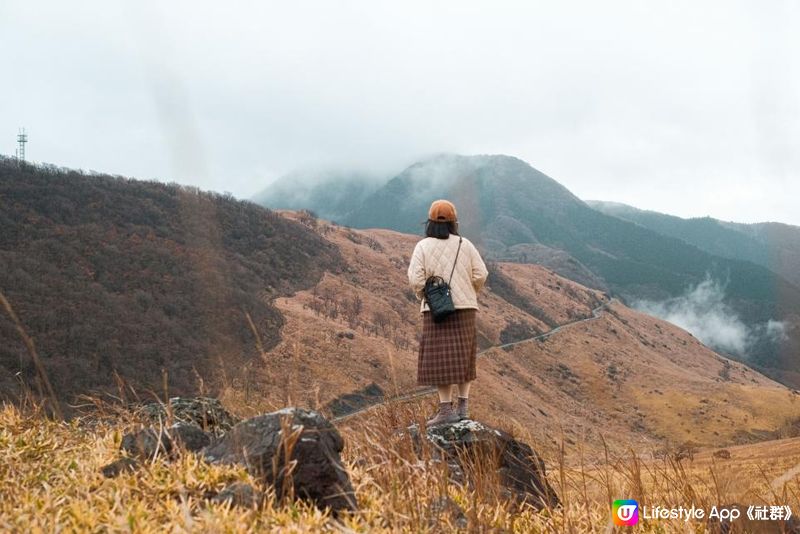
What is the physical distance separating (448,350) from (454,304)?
1.93 ft

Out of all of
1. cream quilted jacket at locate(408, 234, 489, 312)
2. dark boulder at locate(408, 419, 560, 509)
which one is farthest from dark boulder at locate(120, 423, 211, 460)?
cream quilted jacket at locate(408, 234, 489, 312)

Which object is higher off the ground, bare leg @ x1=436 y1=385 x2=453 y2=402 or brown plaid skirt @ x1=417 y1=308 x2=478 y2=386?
brown plaid skirt @ x1=417 y1=308 x2=478 y2=386

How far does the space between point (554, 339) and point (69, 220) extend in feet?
199

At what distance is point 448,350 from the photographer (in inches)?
304

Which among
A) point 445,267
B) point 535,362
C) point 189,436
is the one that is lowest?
point 535,362

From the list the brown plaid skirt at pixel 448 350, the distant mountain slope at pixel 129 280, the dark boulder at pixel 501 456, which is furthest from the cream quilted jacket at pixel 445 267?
the distant mountain slope at pixel 129 280

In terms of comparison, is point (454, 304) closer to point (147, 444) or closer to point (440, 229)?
point (440, 229)

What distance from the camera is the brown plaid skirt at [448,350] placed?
301 inches

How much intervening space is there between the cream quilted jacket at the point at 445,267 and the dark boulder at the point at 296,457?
4.06m

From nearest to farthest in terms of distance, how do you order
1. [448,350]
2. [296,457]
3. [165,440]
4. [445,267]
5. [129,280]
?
[296,457] < [165,440] < [448,350] < [445,267] < [129,280]

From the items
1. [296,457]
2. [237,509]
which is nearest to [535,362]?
[296,457]

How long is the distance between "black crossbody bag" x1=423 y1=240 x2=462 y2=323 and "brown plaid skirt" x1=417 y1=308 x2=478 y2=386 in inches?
5.7

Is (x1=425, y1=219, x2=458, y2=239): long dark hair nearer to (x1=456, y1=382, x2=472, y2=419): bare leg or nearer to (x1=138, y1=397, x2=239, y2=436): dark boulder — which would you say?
(x1=456, y1=382, x2=472, y2=419): bare leg

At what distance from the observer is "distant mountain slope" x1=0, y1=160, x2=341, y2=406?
30.0 meters
